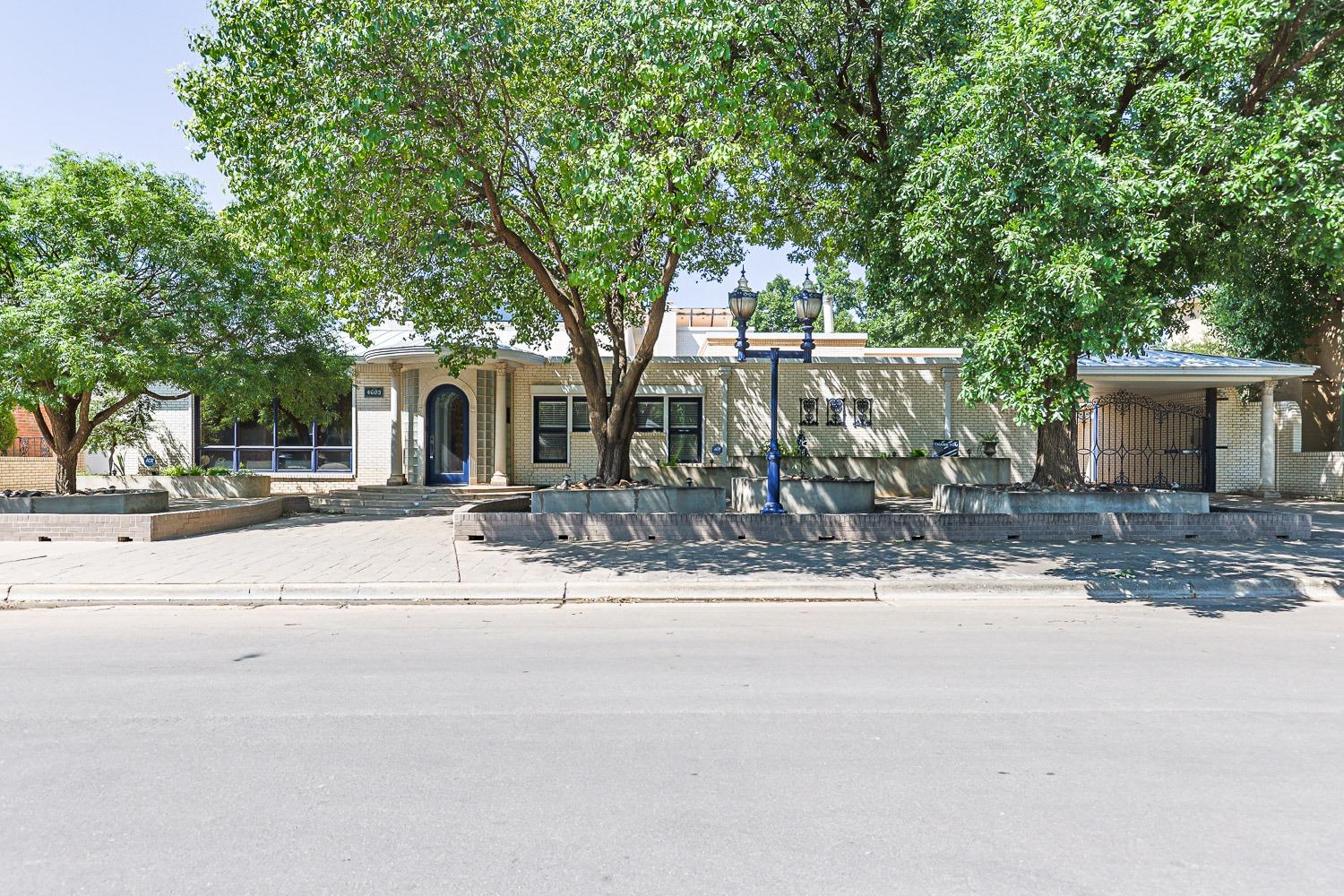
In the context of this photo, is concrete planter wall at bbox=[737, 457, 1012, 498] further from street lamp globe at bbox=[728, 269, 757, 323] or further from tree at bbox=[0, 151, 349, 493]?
tree at bbox=[0, 151, 349, 493]

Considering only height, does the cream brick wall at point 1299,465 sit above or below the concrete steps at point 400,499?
above

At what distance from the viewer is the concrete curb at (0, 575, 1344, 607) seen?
891cm

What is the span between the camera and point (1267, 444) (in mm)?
20422

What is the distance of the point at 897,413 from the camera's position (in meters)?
21.3

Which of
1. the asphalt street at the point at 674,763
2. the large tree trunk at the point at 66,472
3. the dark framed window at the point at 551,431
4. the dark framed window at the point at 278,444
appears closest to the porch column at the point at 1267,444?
the asphalt street at the point at 674,763

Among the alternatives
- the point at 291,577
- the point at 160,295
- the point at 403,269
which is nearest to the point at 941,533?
the point at 291,577

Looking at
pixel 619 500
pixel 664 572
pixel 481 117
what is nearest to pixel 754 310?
pixel 619 500

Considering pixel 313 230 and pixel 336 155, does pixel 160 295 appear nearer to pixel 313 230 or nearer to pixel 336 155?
pixel 313 230

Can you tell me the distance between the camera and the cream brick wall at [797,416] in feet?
69.7

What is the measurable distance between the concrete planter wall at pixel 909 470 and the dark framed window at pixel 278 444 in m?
10.9

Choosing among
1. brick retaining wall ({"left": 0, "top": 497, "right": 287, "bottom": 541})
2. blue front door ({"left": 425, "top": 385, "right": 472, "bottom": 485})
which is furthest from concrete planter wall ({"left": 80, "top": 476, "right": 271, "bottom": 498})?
brick retaining wall ({"left": 0, "top": 497, "right": 287, "bottom": 541})

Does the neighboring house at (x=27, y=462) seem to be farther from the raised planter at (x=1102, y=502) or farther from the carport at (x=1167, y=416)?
the carport at (x=1167, y=416)

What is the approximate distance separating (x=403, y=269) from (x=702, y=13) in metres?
7.16

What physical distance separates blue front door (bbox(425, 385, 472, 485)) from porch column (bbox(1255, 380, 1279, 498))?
20.6 m
